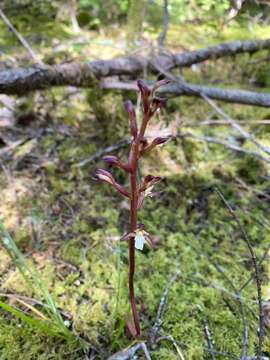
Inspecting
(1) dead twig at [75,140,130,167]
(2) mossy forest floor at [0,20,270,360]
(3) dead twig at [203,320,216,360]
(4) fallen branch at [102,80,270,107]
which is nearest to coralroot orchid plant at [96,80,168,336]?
(2) mossy forest floor at [0,20,270,360]

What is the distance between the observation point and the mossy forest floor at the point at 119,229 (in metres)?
1.59

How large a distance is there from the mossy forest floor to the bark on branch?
192 mm

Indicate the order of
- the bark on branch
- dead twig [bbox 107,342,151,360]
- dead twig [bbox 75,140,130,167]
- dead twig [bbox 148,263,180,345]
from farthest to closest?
1. dead twig [bbox 75,140,130,167]
2. the bark on branch
3. dead twig [bbox 148,263,180,345]
4. dead twig [bbox 107,342,151,360]

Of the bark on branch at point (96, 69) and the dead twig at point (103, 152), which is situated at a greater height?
the bark on branch at point (96, 69)

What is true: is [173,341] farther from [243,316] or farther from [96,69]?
[96,69]

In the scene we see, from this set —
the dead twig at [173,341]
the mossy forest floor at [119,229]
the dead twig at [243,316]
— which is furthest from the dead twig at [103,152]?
the dead twig at [173,341]

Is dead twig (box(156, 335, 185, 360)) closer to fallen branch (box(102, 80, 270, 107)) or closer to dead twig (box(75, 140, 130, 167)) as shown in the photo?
dead twig (box(75, 140, 130, 167))

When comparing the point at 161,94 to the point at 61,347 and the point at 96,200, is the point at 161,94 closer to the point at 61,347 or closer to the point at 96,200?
the point at 96,200

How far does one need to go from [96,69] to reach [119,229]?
1326 mm

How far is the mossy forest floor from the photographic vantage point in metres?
1.59

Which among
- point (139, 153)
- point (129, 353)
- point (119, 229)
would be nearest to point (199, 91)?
point (119, 229)

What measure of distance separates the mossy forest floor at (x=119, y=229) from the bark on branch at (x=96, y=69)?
192 millimetres

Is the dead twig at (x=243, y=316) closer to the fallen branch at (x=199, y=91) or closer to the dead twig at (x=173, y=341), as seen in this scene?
the dead twig at (x=173, y=341)

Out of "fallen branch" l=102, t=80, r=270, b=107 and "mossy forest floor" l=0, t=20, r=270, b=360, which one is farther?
"fallen branch" l=102, t=80, r=270, b=107
